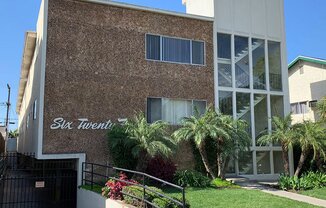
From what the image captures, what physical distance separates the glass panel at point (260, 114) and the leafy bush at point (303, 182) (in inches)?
141

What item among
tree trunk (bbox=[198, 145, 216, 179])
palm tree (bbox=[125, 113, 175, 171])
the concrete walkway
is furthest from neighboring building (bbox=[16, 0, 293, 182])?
the concrete walkway

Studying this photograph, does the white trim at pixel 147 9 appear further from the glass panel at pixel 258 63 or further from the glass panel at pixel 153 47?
the glass panel at pixel 258 63

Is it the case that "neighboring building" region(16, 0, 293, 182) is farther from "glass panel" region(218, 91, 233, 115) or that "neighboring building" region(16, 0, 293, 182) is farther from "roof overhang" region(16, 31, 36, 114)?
"roof overhang" region(16, 31, 36, 114)

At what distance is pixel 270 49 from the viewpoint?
Answer: 19.6m

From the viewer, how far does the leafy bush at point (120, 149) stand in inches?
559

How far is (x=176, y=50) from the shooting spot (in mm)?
16984

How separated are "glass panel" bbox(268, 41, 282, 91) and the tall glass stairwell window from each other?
2728 mm

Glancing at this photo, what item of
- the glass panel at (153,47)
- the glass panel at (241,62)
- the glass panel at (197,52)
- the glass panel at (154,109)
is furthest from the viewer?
the glass panel at (241,62)

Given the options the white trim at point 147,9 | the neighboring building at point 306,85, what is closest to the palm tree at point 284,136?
the white trim at point 147,9

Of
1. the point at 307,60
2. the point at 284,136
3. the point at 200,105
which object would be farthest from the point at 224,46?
the point at 307,60

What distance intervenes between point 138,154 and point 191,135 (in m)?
2.63

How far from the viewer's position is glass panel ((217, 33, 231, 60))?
18047 millimetres

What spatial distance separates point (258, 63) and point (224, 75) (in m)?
2.40

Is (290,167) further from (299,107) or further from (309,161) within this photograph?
(299,107)
